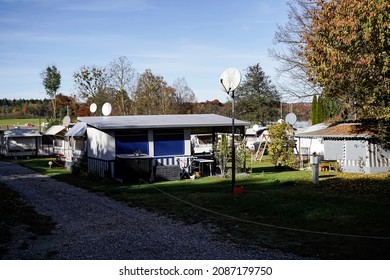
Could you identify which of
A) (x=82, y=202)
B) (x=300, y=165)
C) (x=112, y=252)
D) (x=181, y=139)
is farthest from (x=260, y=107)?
(x=112, y=252)

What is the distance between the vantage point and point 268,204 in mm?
11711

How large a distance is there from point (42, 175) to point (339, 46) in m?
15.8

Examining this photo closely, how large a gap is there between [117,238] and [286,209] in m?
4.61

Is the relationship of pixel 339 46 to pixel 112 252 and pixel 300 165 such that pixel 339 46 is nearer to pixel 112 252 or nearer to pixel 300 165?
pixel 300 165

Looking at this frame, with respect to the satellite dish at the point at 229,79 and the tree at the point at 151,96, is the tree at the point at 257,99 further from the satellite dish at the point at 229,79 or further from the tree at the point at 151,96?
the satellite dish at the point at 229,79

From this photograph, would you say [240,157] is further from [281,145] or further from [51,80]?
[51,80]

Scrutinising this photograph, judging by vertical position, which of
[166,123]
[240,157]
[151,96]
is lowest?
[240,157]

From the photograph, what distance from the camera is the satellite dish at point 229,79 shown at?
14086 millimetres

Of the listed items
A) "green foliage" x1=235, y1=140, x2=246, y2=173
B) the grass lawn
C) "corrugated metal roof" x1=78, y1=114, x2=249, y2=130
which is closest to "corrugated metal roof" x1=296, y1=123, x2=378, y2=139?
the grass lawn

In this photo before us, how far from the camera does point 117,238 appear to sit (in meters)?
8.40

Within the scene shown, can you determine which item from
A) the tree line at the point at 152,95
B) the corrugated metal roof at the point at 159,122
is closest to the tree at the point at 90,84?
the tree line at the point at 152,95

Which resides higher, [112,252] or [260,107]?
[260,107]

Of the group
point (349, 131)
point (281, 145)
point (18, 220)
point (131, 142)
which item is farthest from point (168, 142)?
point (349, 131)

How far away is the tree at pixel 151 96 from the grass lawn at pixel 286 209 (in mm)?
26260
